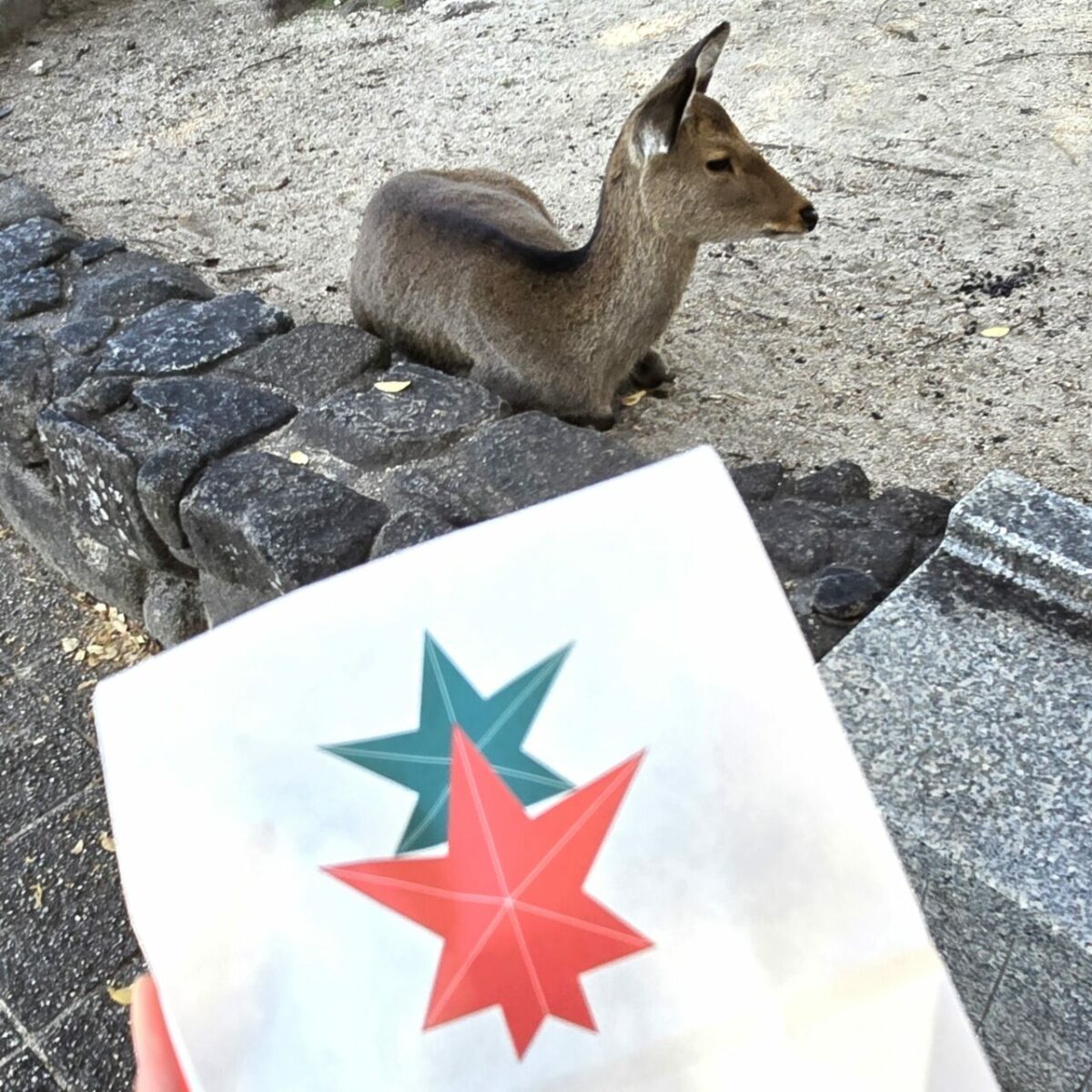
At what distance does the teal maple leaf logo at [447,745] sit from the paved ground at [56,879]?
157cm

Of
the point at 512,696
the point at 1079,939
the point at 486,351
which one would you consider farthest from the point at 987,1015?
the point at 486,351

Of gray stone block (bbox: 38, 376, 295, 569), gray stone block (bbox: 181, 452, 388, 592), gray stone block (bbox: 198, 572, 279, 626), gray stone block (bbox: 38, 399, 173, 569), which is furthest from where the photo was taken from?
gray stone block (bbox: 38, 399, 173, 569)

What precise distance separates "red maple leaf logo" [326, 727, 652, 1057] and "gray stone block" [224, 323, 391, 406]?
1.92 m

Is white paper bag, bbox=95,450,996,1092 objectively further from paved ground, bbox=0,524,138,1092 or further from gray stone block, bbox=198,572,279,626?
paved ground, bbox=0,524,138,1092

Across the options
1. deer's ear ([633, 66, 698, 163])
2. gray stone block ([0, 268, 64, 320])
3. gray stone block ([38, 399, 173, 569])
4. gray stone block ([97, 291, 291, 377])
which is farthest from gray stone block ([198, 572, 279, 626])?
deer's ear ([633, 66, 698, 163])

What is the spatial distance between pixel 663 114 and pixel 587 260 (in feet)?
1.57

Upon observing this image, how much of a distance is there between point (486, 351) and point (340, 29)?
4284 mm

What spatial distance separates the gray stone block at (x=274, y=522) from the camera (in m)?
2.09

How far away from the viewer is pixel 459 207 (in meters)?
3.50

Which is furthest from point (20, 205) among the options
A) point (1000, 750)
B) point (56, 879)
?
point (1000, 750)

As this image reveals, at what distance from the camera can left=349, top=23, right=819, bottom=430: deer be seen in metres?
3.10

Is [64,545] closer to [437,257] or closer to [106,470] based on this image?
[106,470]

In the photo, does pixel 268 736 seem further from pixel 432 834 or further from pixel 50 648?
pixel 50 648

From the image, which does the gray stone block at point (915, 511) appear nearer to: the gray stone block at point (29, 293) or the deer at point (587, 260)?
the deer at point (587, 260)
